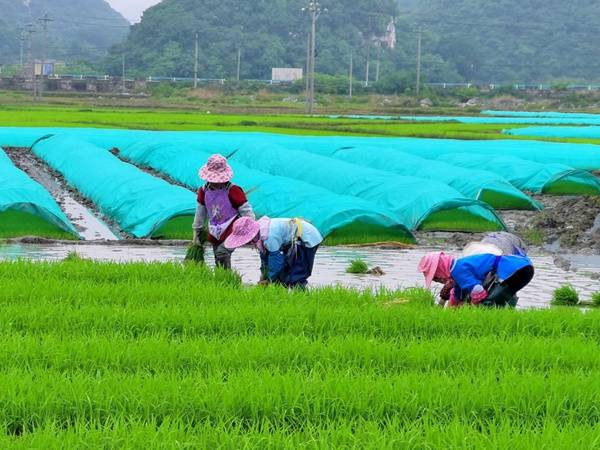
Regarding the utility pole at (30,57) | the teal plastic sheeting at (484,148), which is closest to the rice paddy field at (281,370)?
the teal plastic sheeting at (484,148)

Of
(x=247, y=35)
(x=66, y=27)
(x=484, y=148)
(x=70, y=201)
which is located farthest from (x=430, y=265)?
(x=66, y=27)

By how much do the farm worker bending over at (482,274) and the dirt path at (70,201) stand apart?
4.87 m

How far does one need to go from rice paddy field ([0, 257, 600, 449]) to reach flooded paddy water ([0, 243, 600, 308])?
189 cm

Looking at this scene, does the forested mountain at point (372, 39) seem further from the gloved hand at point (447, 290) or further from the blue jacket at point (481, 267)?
the blue jacket at point (481, 267)

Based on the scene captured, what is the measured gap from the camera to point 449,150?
17.3 m

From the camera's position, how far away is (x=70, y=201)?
13219 mm

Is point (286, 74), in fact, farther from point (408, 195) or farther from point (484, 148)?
point (408, 195)

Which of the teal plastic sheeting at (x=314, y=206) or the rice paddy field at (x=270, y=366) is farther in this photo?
the teal plastic sheeting at (x=314, y=206)

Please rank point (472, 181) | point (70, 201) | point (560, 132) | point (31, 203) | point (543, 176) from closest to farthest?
point (31, 203) < point (472, 181) < point (70, 201) < point (543, 176) < point (560, 132)

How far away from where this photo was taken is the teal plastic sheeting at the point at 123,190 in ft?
33.9

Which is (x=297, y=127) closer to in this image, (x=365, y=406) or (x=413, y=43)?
(x=365, y=406)

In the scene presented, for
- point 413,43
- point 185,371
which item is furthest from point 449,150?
point 413,43

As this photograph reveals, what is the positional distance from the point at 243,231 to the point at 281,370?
216 centimetres

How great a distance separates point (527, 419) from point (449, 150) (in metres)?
A: 13.8
